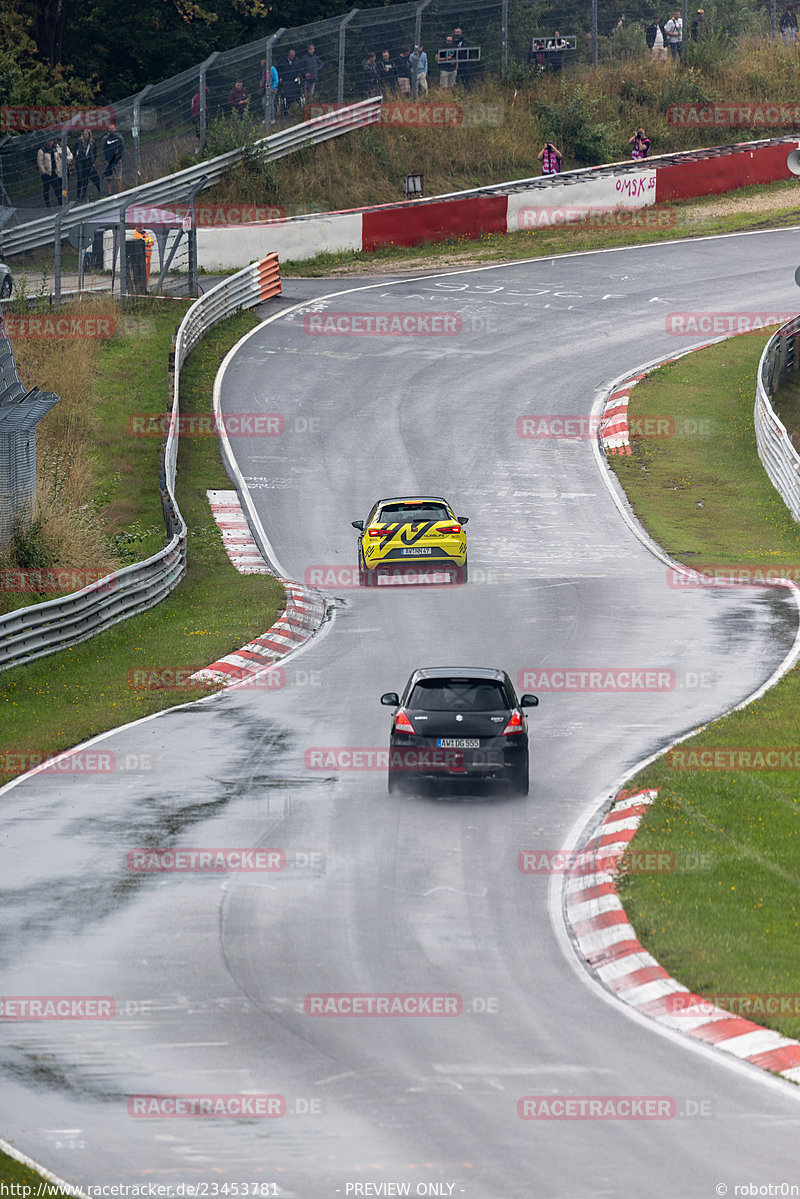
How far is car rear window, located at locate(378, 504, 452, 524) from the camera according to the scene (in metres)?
27.8

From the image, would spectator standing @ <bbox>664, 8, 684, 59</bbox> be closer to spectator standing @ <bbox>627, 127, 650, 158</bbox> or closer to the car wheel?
spectator standing @ <bbox>627, 127, 650, 158</bbox>

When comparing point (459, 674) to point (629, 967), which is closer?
point (629, 967)

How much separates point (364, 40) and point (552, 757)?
41.2 meters

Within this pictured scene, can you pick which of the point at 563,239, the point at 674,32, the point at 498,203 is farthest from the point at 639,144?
the point at 674,32

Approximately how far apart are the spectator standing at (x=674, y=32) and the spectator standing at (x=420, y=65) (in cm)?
1159

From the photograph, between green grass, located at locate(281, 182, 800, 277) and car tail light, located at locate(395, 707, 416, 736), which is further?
green grass, located at locate(281, 182, 800, 277)

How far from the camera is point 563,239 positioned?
54.8 meters

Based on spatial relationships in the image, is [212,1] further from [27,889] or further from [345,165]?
[27,889]

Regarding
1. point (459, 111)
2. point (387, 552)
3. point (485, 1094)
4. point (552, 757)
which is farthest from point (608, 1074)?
point (459, 111)

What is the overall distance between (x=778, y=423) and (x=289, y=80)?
2578 cm

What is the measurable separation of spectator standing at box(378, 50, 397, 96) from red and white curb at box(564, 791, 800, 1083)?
4371cm

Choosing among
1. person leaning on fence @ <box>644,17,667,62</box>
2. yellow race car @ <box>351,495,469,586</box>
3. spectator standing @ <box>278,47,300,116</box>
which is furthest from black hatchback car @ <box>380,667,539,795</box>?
person leaning on fence @ <box>644,17,667,62</box>

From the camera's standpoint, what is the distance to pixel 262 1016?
37.4 feet

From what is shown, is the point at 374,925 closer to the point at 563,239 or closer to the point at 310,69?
the point at 563,239
